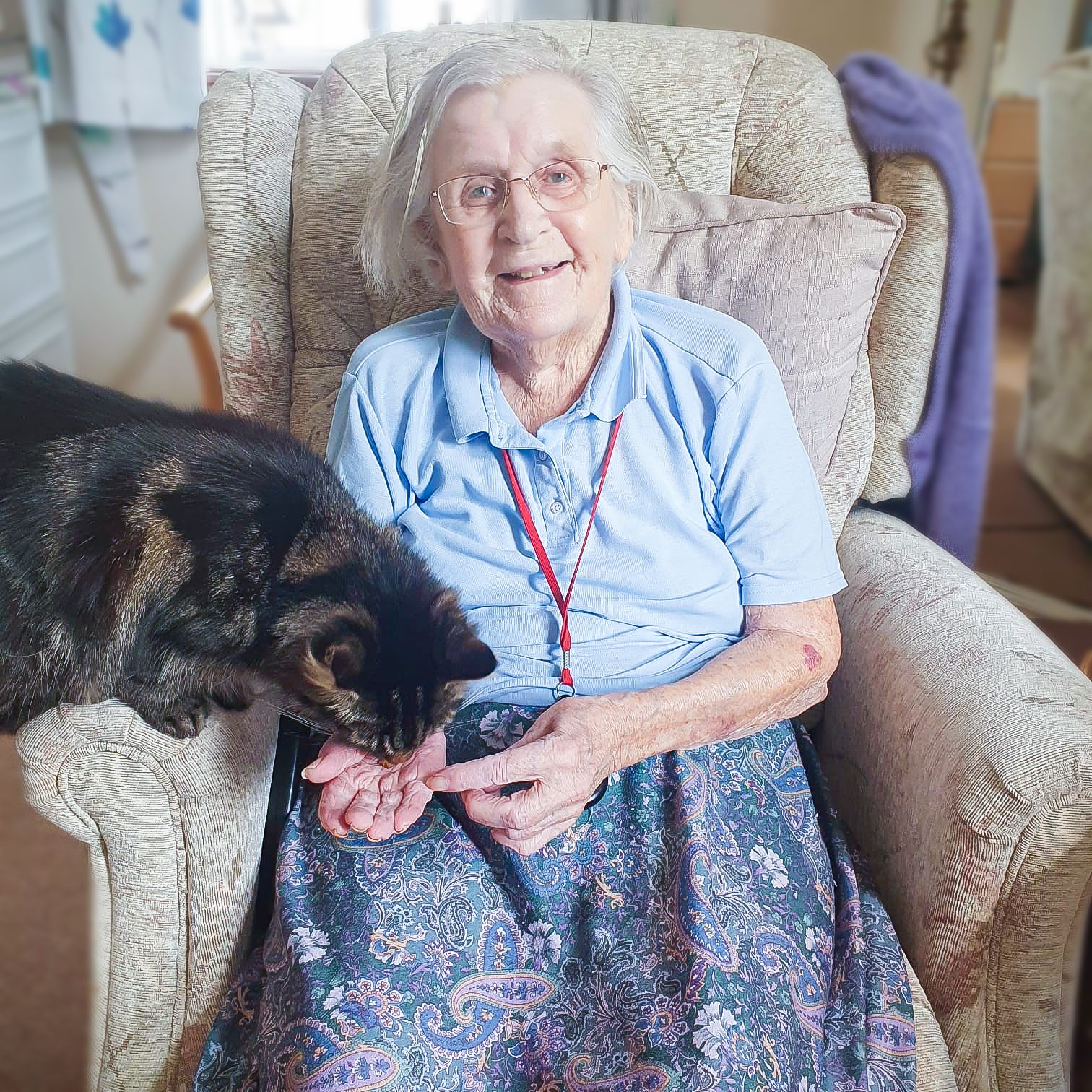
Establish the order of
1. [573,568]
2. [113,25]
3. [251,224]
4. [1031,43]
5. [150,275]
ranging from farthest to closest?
[150,275]
[113,25]
[251,224]
[573,568]
[1031,43]

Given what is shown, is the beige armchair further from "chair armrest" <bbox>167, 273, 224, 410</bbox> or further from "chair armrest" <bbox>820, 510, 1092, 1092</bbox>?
"chair armrest" <bbox>167, 273, 224, 410</bbox>

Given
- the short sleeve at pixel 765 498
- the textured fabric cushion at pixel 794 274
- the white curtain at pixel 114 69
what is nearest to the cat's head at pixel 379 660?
the short sleeve at pixel 765 498

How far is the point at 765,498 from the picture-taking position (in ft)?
3.54

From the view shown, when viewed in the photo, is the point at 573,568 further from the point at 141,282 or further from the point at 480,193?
the point at 141,282

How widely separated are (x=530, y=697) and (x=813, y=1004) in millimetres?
433

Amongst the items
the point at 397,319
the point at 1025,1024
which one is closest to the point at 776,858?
the point at 1025,1024

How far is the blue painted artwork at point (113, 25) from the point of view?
249 cm

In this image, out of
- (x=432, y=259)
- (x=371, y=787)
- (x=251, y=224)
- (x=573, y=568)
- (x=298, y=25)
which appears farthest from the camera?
(x=298, y=25)

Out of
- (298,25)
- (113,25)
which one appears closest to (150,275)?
(113,25)

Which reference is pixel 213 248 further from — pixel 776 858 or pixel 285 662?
pixel 776 858

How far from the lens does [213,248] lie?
1372 mm

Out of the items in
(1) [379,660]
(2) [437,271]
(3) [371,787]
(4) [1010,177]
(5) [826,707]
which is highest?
(4) [1010,177]

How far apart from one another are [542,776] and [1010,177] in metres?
0.63

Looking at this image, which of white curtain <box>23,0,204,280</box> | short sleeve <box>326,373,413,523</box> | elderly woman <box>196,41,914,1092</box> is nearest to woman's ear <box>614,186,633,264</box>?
elderly woman <box>196,41,914,1092</box>
